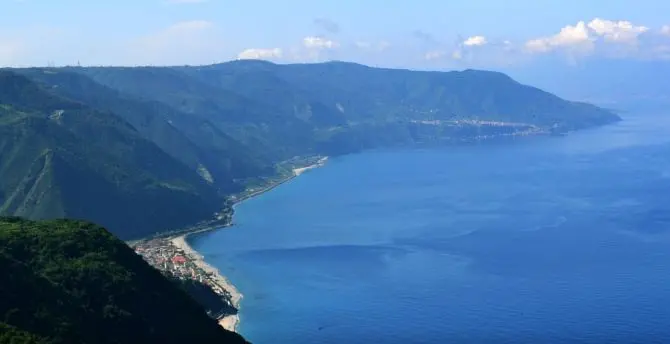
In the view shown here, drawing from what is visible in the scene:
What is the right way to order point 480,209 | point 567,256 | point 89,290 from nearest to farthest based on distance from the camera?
point 89,290
point 567,256
point 480,209

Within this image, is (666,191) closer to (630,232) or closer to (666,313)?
(630,232)

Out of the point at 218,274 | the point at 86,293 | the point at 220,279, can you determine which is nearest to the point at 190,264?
the point at 218,274

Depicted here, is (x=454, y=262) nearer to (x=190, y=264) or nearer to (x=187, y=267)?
(x=190, y=264)

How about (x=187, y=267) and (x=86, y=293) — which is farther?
(x=187, y=267)

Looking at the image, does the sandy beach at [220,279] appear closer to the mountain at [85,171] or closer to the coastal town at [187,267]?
the coastal town at [187,267]

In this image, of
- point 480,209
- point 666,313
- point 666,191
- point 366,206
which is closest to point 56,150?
point 366,206

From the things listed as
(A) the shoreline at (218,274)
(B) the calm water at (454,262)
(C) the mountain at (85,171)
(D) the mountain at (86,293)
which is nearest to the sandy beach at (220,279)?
(A) the shoreline at (218,274)
